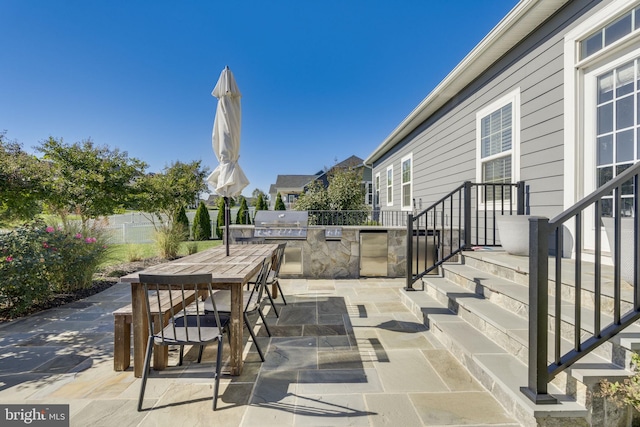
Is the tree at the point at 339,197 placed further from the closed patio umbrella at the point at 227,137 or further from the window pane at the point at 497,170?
the closed patio umbrella at the point at 227,137

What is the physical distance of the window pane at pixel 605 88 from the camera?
9.33 ft

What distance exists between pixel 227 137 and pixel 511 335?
10.5 ft

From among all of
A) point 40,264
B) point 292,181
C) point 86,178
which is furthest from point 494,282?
point 292,181

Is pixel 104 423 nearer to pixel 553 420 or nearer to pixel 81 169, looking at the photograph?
pixel 553 420

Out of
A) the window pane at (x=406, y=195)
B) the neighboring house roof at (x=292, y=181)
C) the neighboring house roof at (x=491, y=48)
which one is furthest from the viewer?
the neighboring house roof at (x=292, y=181)

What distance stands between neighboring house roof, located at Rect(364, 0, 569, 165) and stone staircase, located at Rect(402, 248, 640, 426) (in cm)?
296

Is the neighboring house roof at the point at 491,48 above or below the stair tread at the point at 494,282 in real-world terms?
above

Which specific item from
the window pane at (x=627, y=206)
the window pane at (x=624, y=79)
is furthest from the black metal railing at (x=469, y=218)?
the window pane at (x=624, y=79)

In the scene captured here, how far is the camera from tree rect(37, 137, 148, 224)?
624 centimetres

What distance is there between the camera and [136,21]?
6.91 metres

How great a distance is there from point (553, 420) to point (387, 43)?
960 centimetres

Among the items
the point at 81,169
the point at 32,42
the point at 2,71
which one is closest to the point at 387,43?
the point at 81,169

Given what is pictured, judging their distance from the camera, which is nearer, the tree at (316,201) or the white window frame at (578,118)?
the white window frame at (578,118)

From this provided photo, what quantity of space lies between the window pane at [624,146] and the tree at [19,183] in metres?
8.48
